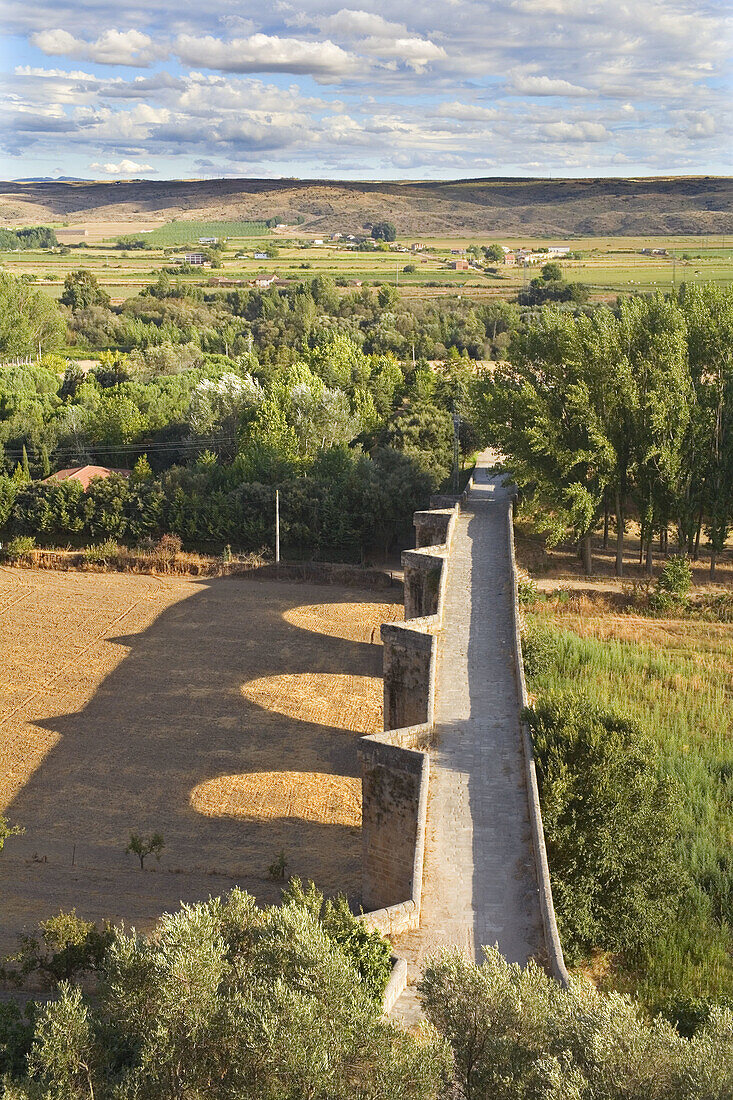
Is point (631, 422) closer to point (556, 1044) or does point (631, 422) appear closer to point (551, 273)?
point (556, 1044)

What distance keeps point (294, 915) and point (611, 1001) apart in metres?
2.53

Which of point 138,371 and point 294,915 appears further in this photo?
point 138,371

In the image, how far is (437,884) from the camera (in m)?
10.7

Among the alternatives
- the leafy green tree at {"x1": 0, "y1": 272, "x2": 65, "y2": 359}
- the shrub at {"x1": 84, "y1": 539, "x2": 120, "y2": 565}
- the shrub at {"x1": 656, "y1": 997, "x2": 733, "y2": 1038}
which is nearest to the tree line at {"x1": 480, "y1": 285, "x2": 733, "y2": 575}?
the shrub at {"x1": 84, "y1": 539, "x2": 120, "y2": 565}

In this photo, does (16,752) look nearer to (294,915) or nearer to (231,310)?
(294,915)

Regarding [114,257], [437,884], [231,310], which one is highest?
[114,257]

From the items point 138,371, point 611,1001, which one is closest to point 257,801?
point 611,1001

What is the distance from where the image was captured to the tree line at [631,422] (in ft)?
80.3

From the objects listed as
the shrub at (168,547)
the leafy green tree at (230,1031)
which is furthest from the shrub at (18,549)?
the leafy green tree at (230,1031)

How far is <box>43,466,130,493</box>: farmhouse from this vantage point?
37188 millimetres

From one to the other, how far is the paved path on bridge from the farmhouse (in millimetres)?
21618

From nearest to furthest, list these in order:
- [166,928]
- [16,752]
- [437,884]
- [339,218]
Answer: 1. [166,928]
2. [437,884]
3. [16,752]
4. [339,218]

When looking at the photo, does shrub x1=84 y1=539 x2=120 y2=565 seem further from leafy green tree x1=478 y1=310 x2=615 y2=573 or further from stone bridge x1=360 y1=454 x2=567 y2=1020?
stone bridge x1=360 y1=454 x2=567 y2=1020

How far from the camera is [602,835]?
1198 centimetres
